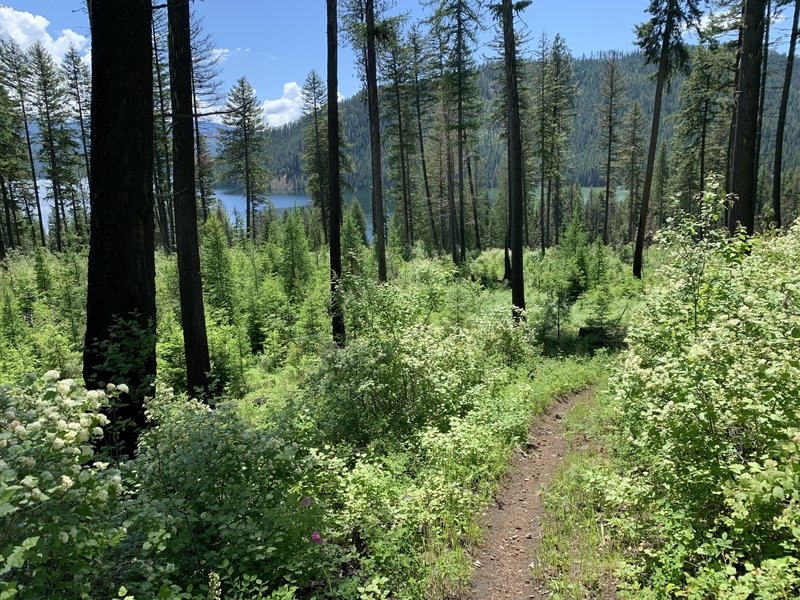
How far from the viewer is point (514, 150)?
469 inches

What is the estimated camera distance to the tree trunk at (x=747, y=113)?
801cm

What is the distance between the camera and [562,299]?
13000 mm

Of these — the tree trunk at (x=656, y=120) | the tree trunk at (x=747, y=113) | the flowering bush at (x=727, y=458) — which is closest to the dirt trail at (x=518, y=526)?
the flowering bush at (x=727, y=458)

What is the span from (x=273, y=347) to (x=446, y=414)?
7346mm

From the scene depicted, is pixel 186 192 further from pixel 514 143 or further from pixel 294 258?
pixel 294 258

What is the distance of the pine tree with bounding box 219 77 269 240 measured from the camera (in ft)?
103

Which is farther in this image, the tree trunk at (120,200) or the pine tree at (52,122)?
the pine tree at (52,122)

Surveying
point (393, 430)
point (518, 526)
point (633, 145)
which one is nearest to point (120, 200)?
point (393, 430)

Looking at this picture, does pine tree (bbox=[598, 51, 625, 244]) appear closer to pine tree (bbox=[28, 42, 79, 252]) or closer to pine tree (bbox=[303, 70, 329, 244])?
pine tree (bbox=[303, 70, 329, 244])

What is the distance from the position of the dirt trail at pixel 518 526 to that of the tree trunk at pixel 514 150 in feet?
16.6

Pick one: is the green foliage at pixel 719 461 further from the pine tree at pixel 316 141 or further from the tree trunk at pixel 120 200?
the pine tree at pixel 316 141

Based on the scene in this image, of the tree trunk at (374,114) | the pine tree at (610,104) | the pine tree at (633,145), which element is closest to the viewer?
the tree trunk at (374,114)

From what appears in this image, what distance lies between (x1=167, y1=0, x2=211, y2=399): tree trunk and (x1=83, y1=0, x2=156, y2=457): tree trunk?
233 centimetres

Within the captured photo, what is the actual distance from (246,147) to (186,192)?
90.5ft
